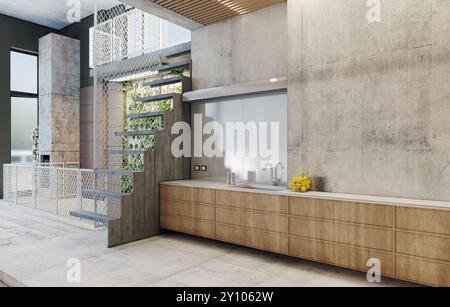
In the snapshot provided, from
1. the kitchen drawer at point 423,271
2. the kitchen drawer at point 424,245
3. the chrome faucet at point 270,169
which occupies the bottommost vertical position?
the kitchen drawer at point 423,271

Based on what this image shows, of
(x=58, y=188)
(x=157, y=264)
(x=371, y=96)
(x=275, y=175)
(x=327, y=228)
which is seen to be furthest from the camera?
(x=58, y=188)

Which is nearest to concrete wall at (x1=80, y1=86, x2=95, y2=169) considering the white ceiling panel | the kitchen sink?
the white ceiling panel

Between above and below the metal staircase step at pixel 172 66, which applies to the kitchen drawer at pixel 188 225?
below

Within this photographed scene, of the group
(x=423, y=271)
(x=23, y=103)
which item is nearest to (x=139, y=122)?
(x=23, y=103)

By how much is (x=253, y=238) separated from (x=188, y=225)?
3.39 feet

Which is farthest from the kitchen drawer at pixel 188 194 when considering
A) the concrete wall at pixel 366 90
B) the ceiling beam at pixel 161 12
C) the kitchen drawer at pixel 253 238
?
the ceiling beam at pixel 161 12

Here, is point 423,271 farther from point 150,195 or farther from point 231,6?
point 231,6

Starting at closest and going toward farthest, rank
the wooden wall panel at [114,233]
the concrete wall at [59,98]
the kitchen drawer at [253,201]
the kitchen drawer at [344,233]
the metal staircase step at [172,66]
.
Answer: the kitchen drawer at [344,233]
the kitchen drawer at [253,201]
the wooden wall panel at [114,233]
the metal staircase step at [172,66]
the concrete wall at [59,98]

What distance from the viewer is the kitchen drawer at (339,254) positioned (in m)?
2.96

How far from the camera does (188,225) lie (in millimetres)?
4465

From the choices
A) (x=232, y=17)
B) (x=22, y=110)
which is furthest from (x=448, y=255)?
(x=22, y=110)

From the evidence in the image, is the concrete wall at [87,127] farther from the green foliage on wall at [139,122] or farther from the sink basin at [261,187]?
the sink basin at [261,187]

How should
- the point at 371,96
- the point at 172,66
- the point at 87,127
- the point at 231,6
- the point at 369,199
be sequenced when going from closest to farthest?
1. the point at 369,199
2. the point at 371,96
3. the point at 231,6
4. the point at 172,66
5. the point at 87,127

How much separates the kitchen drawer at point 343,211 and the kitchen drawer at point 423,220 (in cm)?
8
